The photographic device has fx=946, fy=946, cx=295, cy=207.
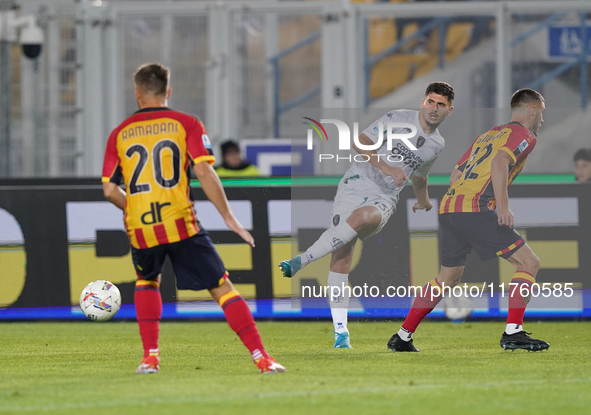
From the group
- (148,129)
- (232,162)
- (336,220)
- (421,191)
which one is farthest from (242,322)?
(232,162)

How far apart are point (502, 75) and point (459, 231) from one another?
4.87 meters

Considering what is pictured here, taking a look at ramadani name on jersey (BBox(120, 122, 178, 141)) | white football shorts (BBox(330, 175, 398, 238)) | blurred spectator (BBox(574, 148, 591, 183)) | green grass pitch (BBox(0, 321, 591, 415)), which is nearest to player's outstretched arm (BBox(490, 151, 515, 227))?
white football shorts (BBox(330, 175, 398, 238))

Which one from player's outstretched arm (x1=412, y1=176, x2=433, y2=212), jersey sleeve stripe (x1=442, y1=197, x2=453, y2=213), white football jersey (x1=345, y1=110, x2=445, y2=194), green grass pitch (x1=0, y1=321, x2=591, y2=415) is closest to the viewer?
green grass pitch (x1=0, y1=321, x2=591, y2=415)

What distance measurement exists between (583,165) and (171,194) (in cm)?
538

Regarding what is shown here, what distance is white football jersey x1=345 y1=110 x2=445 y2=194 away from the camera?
23.4 ft

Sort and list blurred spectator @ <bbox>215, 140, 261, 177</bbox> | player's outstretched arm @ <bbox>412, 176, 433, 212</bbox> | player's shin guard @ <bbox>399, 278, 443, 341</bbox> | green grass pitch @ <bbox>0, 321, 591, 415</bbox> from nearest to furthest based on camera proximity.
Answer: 1. green grass pitch @ <bbox>0, 321, 591, 415</bbox>
2. player's shin guard @ <bbox>399, 278, 443, 341</bbox>
3. player's outstretched arm @ <bbox>412, 176, 433, 212</bbox>
4. blurred spectator @ <bbox>215, 140, 261, 177</bbox>

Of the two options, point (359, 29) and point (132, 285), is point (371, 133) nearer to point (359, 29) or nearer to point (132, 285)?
point (132, 285)

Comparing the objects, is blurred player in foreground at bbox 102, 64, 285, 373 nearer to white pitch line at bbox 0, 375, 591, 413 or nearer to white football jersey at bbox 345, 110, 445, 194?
white pitch line at bbox 0, 375, 591, 413

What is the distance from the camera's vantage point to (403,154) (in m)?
7.18

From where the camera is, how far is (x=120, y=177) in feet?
17.6

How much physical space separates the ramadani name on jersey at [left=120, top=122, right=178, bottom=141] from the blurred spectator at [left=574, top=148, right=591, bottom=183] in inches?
204

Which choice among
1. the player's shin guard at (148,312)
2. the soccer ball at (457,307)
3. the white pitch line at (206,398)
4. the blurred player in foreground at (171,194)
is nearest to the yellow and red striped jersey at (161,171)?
the blurred player in foreground at (171,194)

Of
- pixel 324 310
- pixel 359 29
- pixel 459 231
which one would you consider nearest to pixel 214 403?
pixel 459 231

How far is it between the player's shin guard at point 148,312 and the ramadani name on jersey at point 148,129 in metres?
0.84
